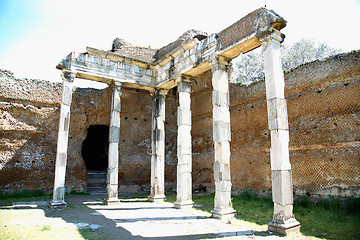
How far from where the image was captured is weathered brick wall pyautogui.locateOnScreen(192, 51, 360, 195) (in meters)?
6.51

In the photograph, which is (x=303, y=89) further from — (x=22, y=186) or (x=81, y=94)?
(x=22, y=186)

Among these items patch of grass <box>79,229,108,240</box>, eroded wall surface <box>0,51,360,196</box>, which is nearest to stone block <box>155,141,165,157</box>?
eroded wall surface <box>0,51,360,196</box>

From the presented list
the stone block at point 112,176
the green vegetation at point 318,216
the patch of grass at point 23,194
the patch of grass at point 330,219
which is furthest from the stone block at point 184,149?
the patch of grass at point 23,194

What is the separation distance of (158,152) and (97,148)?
29.8ft

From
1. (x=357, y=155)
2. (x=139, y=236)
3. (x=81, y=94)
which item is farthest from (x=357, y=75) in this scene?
(x=81, y=94)

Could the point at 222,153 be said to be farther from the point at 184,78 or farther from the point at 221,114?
the point at 184,78

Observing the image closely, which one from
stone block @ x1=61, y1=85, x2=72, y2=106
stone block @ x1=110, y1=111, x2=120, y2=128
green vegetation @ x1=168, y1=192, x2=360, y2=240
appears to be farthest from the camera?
stone block @ x1=110, y1=111, x2=120, y2=128

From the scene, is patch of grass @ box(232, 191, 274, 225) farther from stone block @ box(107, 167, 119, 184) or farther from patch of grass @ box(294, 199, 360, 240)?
stone block @ box(107, 167, 119, 184)

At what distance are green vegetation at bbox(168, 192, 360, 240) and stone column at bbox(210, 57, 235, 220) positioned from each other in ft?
1.76

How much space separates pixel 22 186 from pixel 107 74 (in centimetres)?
516

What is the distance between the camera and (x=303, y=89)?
7.68 metres

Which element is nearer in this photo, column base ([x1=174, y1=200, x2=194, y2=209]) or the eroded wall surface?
the eroded wall surface

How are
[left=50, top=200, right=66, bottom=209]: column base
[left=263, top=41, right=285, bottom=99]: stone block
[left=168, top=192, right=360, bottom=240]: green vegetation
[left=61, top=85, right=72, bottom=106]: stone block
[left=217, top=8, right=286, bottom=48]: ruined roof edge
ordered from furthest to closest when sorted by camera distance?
1. [left=61, top=85, right=72, bottom=106]: stone block
2. [left=50, top=200, right=66, bottom=209]: column base
3. [left=217, top=8, right=286, bottom=48]: ruined roof edge
4. [left=263, top=41, right=285, bottom=99]: stone block
5. [left=168, top=192, right=360, bottom=240]: green vegetation

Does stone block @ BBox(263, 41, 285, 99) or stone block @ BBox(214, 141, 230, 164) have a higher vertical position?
stone block @ BBox(263, 41, 285, 99)
